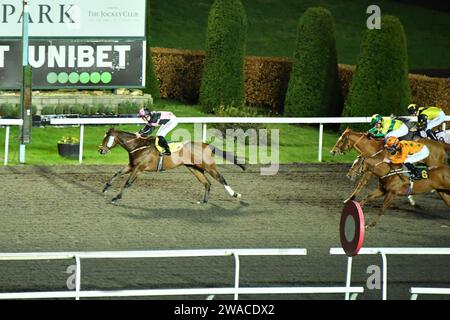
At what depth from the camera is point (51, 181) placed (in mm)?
16156

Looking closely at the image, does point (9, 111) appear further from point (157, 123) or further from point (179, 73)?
point (157, 123)

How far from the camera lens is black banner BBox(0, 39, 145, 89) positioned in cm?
1919

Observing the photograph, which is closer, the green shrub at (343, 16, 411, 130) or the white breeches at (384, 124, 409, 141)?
the white breeches at (384, 124, 409, 141)

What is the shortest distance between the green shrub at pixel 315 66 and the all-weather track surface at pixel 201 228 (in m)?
2.61

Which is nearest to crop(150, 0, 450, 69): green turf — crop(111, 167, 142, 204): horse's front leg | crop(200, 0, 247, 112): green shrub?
crop(200, 0, 247, 112): green shrub

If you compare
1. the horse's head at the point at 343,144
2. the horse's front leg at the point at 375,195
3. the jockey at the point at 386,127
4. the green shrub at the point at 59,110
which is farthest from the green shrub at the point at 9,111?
the horse's front leg at the point at 375,195

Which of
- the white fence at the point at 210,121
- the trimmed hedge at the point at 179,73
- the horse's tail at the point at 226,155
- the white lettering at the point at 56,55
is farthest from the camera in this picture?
the trimmed hedge at the point at 179,73

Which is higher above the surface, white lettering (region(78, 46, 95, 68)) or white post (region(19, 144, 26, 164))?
white lettering (region(78, 46, 95, 68))

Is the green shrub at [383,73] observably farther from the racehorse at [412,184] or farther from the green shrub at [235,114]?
the racehorse at [412,184]

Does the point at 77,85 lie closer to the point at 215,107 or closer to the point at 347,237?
the point at 215,107

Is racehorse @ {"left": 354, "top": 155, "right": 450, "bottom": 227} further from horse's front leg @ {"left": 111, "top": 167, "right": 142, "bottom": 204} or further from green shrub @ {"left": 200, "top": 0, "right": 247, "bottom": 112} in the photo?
green shrub @ {"left": 200, "top": 0, "right": 247, "bottom": 112}

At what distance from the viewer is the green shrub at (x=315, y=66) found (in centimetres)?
2028

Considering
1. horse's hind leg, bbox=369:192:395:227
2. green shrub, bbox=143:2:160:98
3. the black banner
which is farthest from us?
green shrub, bbox=143:2:160:98

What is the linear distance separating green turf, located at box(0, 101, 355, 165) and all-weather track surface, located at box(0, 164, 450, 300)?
609 mm
